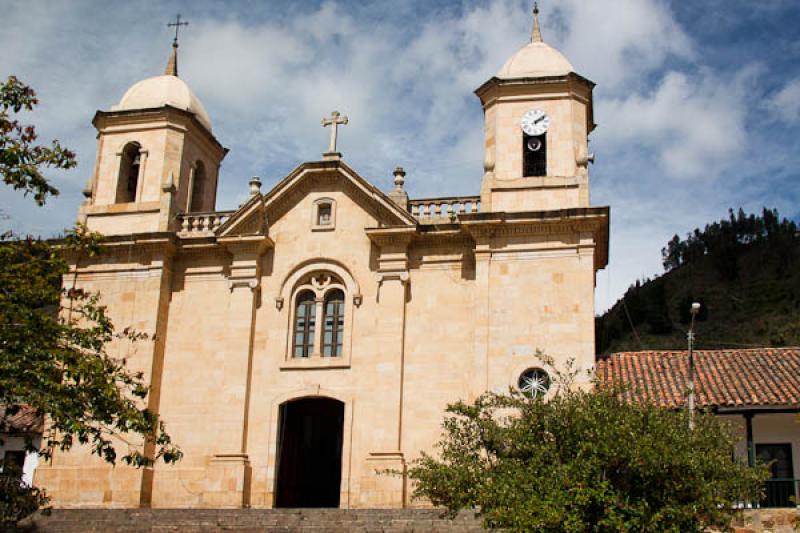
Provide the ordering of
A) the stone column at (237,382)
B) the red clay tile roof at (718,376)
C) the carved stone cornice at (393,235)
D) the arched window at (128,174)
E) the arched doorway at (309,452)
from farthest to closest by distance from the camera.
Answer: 1. the arched window at (128,174)
2. the arched doorway at (309,452)
3. the carved stone cornice at (393,235)
4. the stone column at (237,382)
5. the red clay tile roof at (718,376)

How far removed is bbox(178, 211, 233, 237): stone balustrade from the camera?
2893 cm

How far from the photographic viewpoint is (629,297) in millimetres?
78312

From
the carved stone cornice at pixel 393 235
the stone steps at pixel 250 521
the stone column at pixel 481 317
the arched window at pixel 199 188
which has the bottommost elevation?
the stone steps at pixel 250 521

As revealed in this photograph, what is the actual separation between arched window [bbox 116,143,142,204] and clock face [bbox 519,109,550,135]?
11.8 metres

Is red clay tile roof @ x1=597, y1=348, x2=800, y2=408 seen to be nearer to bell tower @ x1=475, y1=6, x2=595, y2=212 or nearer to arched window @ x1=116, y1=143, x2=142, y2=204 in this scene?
bell tower @ x1=475, y1=6, x2=595, y2=212

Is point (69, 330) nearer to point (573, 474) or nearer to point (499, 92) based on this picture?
point (573, 474)

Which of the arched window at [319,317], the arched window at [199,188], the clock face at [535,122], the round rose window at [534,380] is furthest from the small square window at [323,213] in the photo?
the round rose window at [534,380]

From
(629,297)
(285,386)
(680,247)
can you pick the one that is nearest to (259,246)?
(285,386)

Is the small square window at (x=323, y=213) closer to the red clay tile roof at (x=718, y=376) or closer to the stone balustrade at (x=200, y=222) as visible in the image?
the stone balustrade at (x=200, y=222)

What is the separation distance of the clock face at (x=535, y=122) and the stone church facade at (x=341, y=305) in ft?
0.15

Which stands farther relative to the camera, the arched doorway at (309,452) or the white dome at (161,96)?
the white dome at (161,96)

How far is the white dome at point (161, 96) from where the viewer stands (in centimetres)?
3061

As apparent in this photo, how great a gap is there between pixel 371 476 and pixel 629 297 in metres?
56.7

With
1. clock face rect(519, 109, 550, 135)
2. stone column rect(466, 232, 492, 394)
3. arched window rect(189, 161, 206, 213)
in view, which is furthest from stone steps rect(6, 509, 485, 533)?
clock face rect(519, 109, 550, 135)
